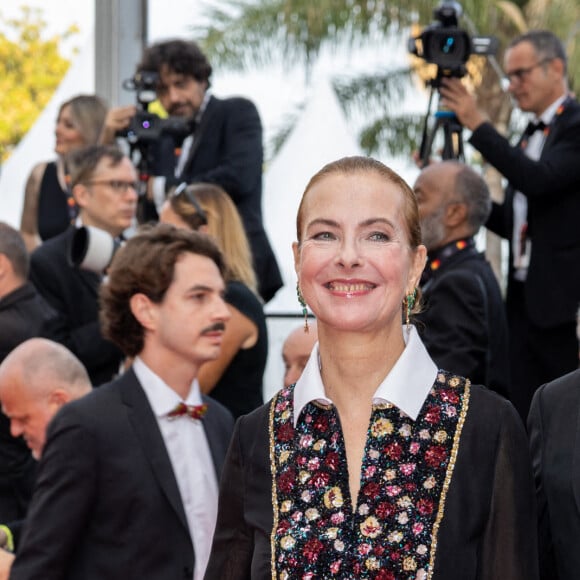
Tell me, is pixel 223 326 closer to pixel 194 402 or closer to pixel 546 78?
pixel 194 402

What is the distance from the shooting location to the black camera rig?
6.30 metres

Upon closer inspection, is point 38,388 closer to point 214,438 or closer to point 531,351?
point 214,438

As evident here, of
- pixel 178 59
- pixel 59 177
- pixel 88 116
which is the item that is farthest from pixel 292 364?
pixel 88 116

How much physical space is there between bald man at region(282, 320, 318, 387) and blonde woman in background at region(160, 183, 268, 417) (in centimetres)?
10

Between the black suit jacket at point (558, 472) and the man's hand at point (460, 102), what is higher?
the man's hand at point (460, 102)

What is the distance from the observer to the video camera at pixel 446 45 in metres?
6.29

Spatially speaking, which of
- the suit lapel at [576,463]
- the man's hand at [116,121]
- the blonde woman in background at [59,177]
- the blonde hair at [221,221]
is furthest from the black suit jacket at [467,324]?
the blonde woman in background at [59,177]

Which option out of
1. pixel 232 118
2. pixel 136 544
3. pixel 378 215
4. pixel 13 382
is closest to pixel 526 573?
pixel 378 215

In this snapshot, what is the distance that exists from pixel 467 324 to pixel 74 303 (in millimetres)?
1941

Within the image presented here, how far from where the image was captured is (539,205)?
6.14 meters

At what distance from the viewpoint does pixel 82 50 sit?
31.2ft

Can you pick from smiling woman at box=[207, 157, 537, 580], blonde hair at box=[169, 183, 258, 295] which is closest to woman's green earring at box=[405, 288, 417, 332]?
smiling woman at box=[207, 157, 537, 580]

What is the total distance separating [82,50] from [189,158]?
283 cm

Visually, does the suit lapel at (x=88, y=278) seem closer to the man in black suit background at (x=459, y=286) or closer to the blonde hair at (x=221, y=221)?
the blonde hair at (x=221, y=221)
